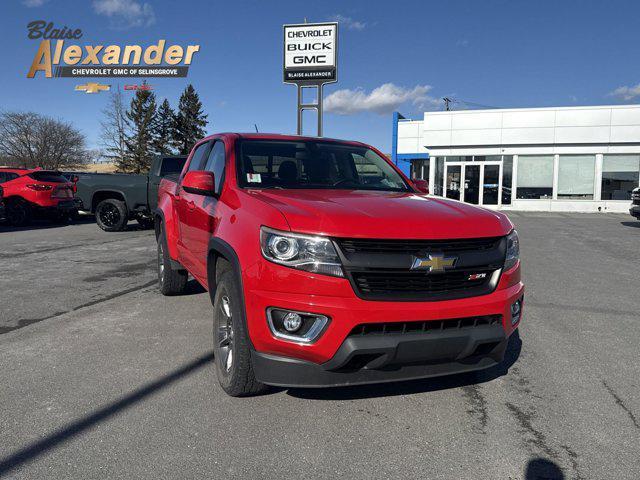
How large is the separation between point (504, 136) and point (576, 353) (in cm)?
2300

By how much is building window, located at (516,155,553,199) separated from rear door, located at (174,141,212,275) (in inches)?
914

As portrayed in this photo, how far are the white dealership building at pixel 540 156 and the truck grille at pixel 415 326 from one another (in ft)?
77.5

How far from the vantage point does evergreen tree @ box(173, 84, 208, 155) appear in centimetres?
6844

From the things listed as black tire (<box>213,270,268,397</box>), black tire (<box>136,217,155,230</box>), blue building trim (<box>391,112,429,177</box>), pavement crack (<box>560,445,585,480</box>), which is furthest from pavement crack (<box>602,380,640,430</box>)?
blue building trim (<box>391,112,429,177</box>)

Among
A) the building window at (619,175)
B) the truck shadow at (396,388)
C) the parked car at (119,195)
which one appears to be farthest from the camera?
the building window at (619,175)

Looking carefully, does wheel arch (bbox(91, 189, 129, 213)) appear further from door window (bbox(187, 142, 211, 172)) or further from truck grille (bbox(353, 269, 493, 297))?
truck grille (bbox(353, 269, 493, 297))

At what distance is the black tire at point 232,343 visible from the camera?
3045 mm

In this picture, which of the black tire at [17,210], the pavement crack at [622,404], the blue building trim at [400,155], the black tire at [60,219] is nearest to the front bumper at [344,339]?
the pavement crack at [622,404]

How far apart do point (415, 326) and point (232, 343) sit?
116 centimetres

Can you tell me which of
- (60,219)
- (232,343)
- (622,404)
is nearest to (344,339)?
(232,343)

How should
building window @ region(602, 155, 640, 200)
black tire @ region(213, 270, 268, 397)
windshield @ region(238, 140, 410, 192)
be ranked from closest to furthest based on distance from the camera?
black tire @ region(213, 270, 268, 397) < windshield @ region(238, 140, 410, 192) < building window @ region(602, 155, 640, 200)

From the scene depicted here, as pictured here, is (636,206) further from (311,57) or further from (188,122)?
(188,122)

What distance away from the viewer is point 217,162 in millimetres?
4383

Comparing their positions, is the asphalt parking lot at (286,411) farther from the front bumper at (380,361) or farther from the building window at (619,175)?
the building window at (619,175)
